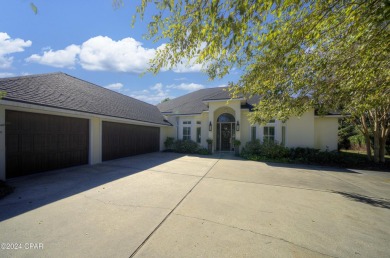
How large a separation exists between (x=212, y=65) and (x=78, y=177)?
6.67 meters

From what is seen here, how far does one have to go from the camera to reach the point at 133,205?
15.3 feet

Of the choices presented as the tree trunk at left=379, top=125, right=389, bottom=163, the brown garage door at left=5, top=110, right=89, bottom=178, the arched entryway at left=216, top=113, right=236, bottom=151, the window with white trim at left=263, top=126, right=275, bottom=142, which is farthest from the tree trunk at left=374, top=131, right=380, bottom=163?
the brown garage door at left=5, top=110, right=89, bottom=178

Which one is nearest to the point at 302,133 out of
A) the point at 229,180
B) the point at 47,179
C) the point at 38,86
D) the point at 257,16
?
the point at 229,180

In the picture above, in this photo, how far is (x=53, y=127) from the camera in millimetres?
8047

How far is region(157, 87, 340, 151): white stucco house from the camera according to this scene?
47.3 ft

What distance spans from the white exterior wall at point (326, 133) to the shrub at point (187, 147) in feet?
33.0

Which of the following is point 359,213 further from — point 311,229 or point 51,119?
point 51,119

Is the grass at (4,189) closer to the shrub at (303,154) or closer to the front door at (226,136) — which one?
the shrub at (303,154)

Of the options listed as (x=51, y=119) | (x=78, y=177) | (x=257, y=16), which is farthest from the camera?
Answer: (x=51, y=119)

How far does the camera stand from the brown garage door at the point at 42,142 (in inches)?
261

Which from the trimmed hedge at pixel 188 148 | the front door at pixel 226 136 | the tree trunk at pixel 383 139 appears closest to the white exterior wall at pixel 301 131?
the tree trunk at pixel 383 139

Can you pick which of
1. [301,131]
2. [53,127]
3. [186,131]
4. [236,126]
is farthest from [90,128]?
[301,131]

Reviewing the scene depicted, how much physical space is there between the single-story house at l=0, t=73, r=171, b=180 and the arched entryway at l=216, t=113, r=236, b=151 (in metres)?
8.12

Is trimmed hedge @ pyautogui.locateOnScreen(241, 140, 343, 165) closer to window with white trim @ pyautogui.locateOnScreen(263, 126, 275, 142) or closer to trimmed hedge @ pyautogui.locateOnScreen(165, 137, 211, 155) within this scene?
window with white trim @ pyautogui.locateOnScreen(263, 126, 275, 142)
